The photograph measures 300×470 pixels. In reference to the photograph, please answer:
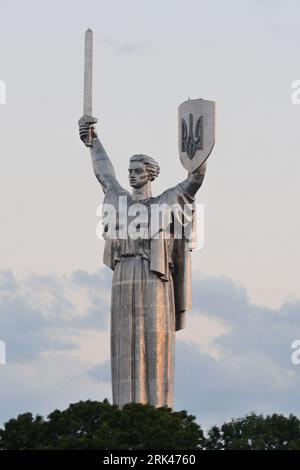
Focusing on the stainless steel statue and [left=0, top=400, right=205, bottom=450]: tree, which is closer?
[left=0, top=400, right=205, bottom=450]: tree

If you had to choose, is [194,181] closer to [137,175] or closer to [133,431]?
[137,175]

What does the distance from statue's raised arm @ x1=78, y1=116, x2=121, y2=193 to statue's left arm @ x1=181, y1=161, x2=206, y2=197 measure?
303cm

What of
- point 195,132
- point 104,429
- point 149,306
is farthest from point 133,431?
point 195,132

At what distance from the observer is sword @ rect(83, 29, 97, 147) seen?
139 metres

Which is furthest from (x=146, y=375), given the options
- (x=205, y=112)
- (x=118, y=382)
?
(x=205, y=112)

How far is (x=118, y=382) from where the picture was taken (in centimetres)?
13650

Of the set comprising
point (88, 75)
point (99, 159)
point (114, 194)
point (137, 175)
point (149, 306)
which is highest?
point (88, 75)

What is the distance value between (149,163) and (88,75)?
3917 millimetres

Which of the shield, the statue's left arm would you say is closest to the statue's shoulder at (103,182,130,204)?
the statue's left arm

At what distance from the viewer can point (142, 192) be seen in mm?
137875

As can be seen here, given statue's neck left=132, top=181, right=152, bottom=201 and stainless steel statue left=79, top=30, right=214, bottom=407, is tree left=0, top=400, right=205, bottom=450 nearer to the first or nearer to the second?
stainless steel statue left=79, top=30, right=214, bottom=407

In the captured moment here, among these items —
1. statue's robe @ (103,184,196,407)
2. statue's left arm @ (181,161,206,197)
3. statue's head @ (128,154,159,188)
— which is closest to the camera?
statue's left arm @ (181,161,206,197)

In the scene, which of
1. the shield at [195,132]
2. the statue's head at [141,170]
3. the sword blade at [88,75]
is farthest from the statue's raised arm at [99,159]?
the shield at [195,132]
